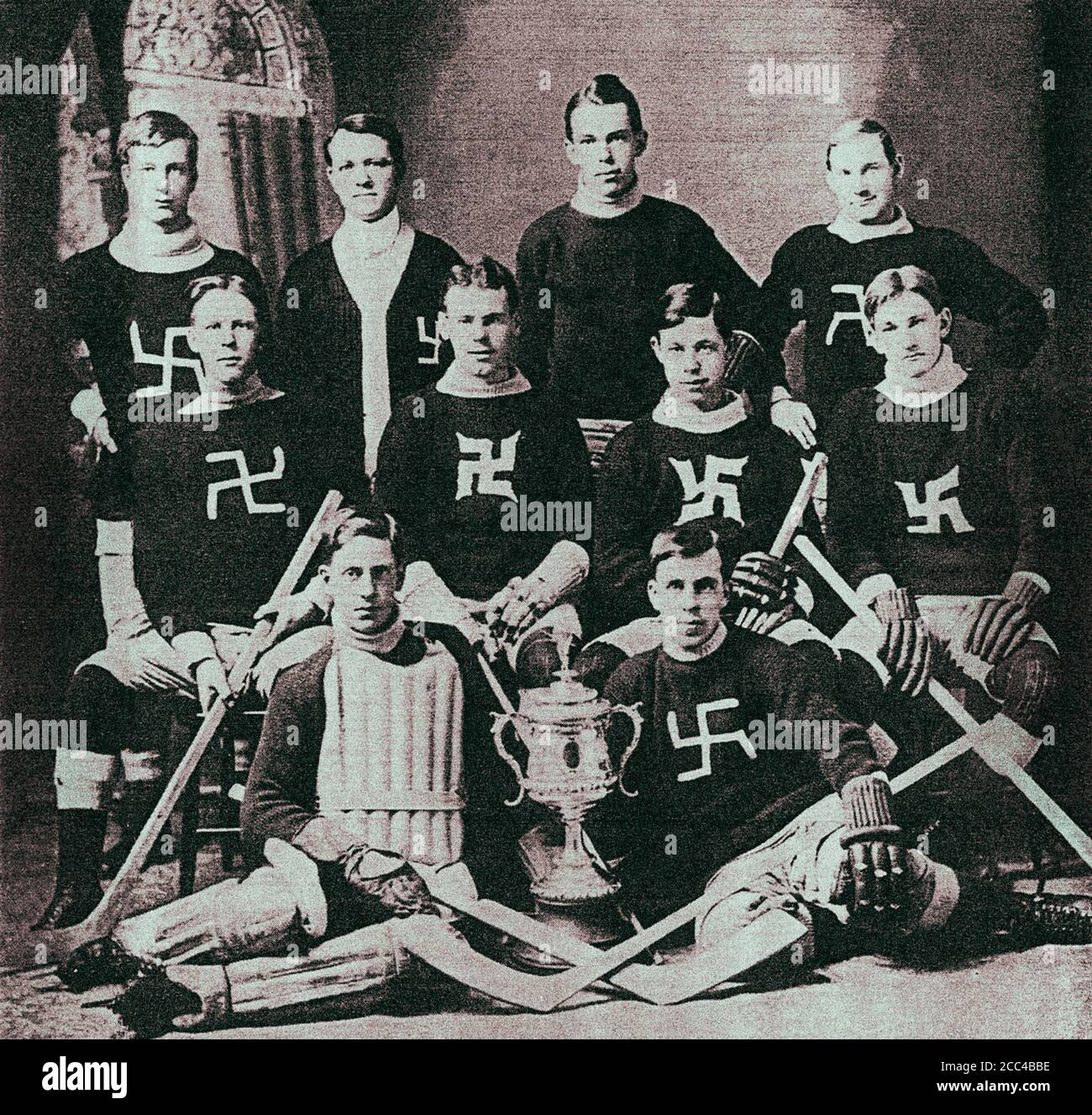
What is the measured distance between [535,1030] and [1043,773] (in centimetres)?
185

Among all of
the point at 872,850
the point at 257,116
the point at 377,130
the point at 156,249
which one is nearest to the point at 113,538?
the point at 156,249

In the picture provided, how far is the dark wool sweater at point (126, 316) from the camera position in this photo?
4441 mm

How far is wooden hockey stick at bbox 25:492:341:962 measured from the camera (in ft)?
14.3

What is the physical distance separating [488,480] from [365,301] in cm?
71

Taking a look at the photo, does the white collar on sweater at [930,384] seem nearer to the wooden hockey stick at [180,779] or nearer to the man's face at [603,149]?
the man's face at [603,149]

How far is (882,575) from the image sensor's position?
4465mm

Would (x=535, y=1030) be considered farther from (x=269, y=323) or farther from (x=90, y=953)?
(x=269, y=323)

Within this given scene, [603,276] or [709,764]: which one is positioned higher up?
[603,276]

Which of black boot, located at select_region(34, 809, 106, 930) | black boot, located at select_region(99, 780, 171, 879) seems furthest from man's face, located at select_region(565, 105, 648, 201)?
black boot, located at select_region(34, 809, 106, 930)

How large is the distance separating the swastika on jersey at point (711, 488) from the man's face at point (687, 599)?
0.47ft

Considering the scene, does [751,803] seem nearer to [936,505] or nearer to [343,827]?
[936,505]

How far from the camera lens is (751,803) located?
14.4ft

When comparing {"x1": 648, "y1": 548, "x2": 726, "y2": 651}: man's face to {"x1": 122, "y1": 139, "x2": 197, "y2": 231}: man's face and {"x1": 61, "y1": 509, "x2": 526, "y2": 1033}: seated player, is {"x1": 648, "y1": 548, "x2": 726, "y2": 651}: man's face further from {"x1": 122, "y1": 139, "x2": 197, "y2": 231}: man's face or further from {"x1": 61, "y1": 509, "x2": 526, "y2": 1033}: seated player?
{"x1": 122, "y1": 139, "x2": 197, "y2": 231}: man's face

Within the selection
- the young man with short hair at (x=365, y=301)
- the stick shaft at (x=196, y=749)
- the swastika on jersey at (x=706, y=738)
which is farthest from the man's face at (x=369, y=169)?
the swastika on jersey at (x=706, y=738)
